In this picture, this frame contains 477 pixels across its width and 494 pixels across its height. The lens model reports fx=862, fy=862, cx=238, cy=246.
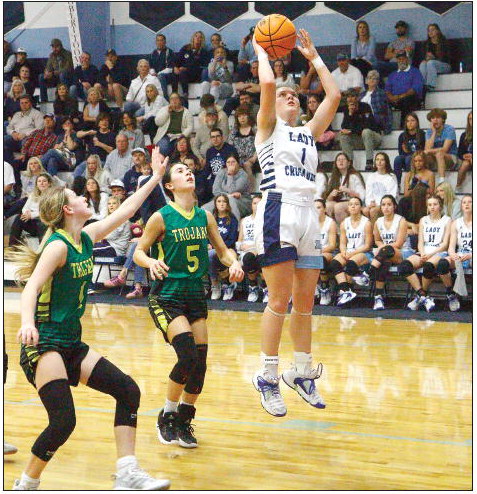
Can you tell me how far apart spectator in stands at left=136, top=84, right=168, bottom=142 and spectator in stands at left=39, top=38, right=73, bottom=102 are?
7.75ft

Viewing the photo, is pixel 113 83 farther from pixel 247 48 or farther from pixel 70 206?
pixel 70 206

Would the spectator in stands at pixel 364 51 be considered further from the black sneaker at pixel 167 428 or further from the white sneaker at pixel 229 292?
the black sneaker at pixel 167 428

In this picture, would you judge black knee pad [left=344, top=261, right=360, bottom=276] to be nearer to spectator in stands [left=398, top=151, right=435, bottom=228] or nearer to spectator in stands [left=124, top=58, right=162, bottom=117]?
spectator in stands [left=398, top=151, right=435, bottom=228]

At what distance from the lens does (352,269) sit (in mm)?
10727

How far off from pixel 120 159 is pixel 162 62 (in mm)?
2459

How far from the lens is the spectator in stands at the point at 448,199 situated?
35.4ft

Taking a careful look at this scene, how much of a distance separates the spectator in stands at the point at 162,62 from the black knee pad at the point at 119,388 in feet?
38.8

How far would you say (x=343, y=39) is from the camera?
15000 mm

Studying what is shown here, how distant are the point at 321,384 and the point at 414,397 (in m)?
0.76

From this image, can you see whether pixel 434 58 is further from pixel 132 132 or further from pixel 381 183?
pixel 132 132

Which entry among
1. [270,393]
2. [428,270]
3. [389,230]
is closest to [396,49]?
[389,230]

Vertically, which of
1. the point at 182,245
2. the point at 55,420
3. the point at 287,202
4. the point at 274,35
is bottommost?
the point at 55,420

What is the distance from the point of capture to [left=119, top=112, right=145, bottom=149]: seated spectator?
46.8 ft

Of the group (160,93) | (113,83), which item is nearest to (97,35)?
(113,83)
